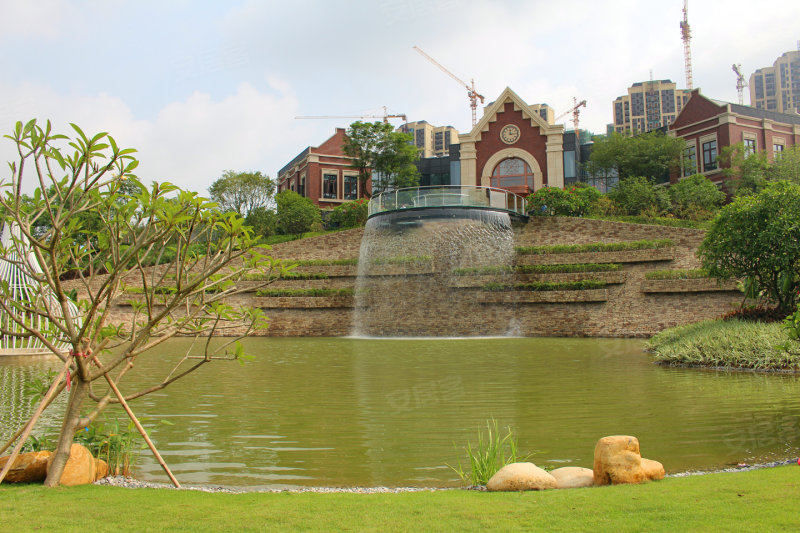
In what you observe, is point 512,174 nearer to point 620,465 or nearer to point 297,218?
point 297,218

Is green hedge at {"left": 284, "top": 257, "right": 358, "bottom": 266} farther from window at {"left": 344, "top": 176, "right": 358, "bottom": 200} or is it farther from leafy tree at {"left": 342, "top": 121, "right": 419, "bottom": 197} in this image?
window at {"left": 344, "top": 176, "right": 358, "bottom": 200}

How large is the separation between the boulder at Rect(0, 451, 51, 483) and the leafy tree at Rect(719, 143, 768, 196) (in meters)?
38.5

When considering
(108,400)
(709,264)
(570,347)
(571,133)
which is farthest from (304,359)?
(571,133)

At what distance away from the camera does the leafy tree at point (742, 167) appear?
36062 mm

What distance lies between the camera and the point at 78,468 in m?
5.17

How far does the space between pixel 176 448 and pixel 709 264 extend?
15.4 m

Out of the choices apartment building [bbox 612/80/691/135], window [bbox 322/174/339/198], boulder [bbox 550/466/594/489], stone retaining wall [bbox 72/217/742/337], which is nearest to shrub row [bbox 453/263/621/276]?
stone retaining wall [bbox 72/217/742/337]

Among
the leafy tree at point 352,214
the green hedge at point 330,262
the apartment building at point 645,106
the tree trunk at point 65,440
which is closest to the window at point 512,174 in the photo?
the leafy tree at point 352,214

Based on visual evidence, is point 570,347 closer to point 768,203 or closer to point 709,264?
point 709,264

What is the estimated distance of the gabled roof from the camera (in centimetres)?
4128

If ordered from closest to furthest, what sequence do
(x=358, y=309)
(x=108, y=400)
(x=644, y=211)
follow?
1. (x=108, y=400)
2. (x=358, y=309)
3. (x=644, y=211)

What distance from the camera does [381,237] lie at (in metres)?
29.5

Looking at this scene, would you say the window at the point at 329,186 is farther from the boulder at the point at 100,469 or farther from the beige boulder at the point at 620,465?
the beige boulder at the point at 620,465

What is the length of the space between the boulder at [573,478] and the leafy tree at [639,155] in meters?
40.2
